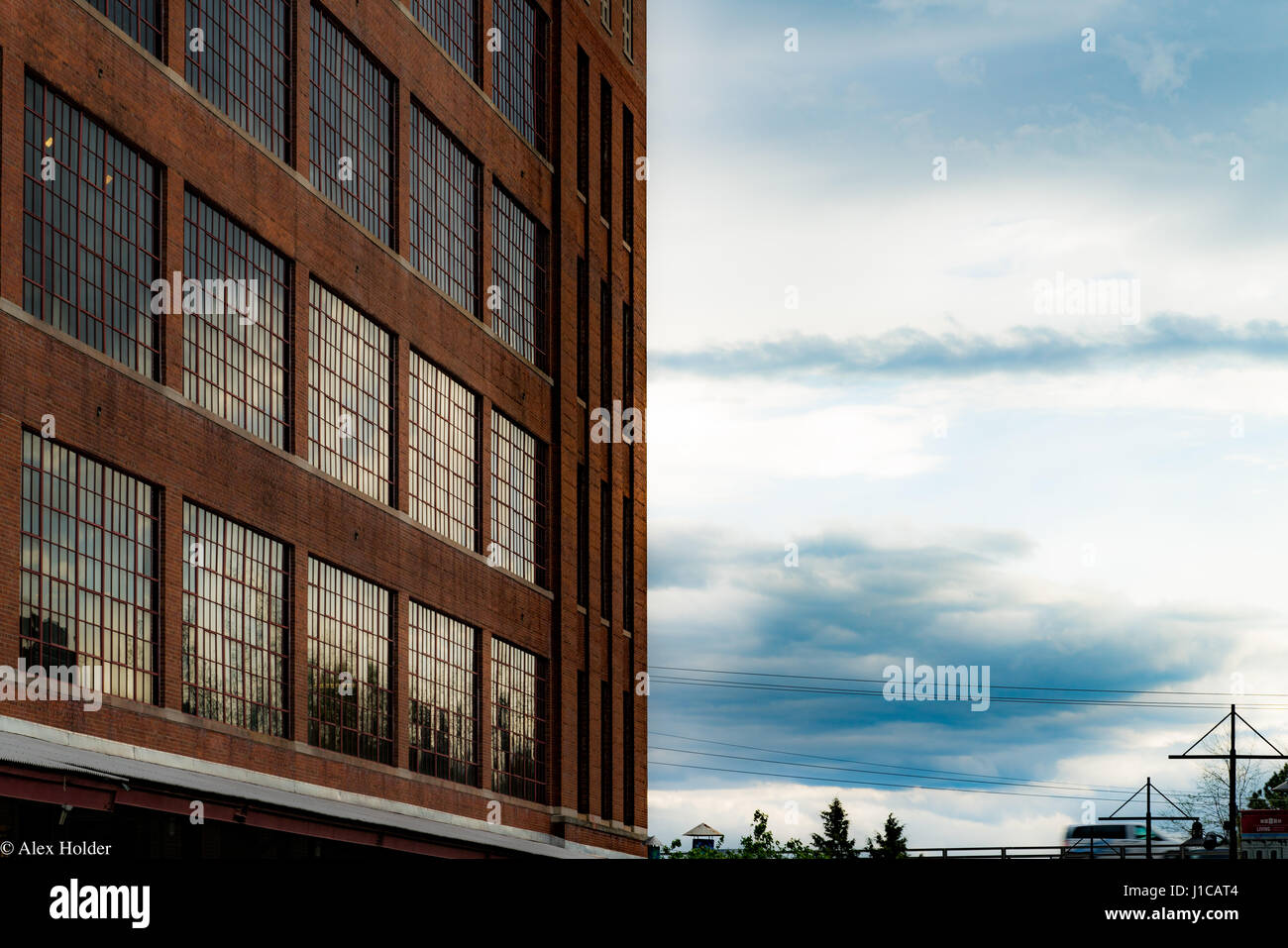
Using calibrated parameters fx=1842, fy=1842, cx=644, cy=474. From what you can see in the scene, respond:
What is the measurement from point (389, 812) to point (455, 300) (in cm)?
1406

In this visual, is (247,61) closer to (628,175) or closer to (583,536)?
(583,536)

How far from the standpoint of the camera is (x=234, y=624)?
36.3 m

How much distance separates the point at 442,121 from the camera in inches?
1890

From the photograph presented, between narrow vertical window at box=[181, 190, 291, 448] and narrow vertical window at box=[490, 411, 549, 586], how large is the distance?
508 inches

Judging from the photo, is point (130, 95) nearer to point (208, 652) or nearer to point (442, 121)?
point (208, 652)

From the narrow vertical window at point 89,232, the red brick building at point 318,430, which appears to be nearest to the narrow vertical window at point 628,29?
the red brick building at point 318,430

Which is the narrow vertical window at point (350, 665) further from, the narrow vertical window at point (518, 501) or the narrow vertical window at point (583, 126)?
the narrow vertical window at point (583, 126)

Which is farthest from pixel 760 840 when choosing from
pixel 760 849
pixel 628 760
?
pixel 628 760

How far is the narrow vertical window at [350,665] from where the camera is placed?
40.0 m

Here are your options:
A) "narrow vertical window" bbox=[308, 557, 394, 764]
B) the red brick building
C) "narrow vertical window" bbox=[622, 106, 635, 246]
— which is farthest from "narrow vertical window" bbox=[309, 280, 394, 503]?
"narrow vertical window" bbox=[622, 106, 635, 246]

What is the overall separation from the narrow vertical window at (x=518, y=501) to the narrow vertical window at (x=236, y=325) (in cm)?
1290

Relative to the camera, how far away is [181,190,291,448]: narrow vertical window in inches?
1395

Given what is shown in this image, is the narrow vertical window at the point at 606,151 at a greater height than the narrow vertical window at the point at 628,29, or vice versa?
the narrow vertical window at the point at 628,29
